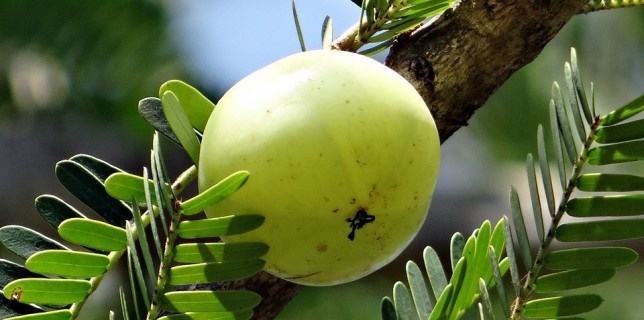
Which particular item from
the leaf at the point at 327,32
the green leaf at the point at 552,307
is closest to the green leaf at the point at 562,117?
the green leaf at the point at 552,307

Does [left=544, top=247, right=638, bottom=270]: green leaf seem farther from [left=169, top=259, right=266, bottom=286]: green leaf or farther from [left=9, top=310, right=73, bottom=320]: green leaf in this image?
[left=9, top=310, right=73, bottom=320]: green leaf

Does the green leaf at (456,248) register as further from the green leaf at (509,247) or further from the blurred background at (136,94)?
the blurred background at (136,94)

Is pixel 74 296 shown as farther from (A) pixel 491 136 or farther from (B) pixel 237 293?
(A) pixel 491 136

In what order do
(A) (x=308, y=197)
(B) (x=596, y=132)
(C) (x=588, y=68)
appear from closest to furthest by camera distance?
(A) (x=308, y=197) → (B) (x=596, y=132) → (C) (x=588, y=68)

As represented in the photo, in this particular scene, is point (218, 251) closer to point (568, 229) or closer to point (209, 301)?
point (209, 301)

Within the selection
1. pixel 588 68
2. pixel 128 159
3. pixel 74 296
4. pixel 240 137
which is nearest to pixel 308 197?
pixel 240 137
